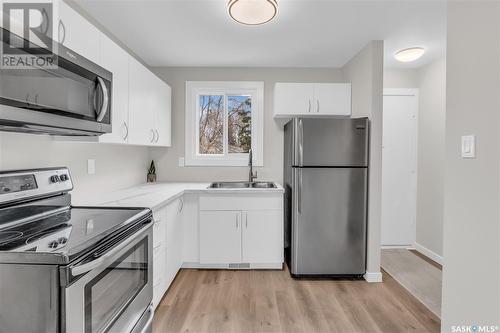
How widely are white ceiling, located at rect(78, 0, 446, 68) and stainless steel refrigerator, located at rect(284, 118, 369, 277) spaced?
818mm

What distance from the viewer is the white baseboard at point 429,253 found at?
10.2 feet

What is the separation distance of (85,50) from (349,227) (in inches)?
102

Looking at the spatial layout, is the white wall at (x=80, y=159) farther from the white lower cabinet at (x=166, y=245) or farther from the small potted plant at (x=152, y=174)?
the white lower cabinet at (x=166, y=245)

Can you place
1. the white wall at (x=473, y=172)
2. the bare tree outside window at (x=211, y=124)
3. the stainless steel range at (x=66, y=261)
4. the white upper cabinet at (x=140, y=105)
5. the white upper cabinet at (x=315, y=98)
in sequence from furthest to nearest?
the bare tree outside window at (x=211, y=124)
the white upper cabinet at (x=315, y=98)
the white upper cabinet at (x=140, y=105)
the white wall at (x=473, y=172)
the stainless steel range at (x=66, y=261)

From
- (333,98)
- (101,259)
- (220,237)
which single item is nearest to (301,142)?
(333,98)

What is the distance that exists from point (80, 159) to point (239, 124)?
6.51 feet

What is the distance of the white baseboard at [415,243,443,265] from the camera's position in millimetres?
3104

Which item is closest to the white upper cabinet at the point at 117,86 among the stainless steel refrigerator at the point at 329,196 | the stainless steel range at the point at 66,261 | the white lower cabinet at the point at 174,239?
the stainless steel range at the point at 66,261

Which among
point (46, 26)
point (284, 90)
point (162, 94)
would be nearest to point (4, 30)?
point (46, 26)

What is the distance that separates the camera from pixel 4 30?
0.85m

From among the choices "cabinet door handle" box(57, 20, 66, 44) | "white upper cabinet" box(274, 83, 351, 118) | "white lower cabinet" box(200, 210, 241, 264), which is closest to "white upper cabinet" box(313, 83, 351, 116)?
"white upper cabinet" box(274, 83, 351, 118)

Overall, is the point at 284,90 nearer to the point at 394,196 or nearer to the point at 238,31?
the point at 238,31

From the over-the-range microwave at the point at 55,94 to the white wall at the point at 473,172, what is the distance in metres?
1.86

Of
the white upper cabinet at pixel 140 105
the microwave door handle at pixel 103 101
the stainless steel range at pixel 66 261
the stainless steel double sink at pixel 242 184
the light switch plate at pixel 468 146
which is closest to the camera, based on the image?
the stainless steel range at pixel 66 261
